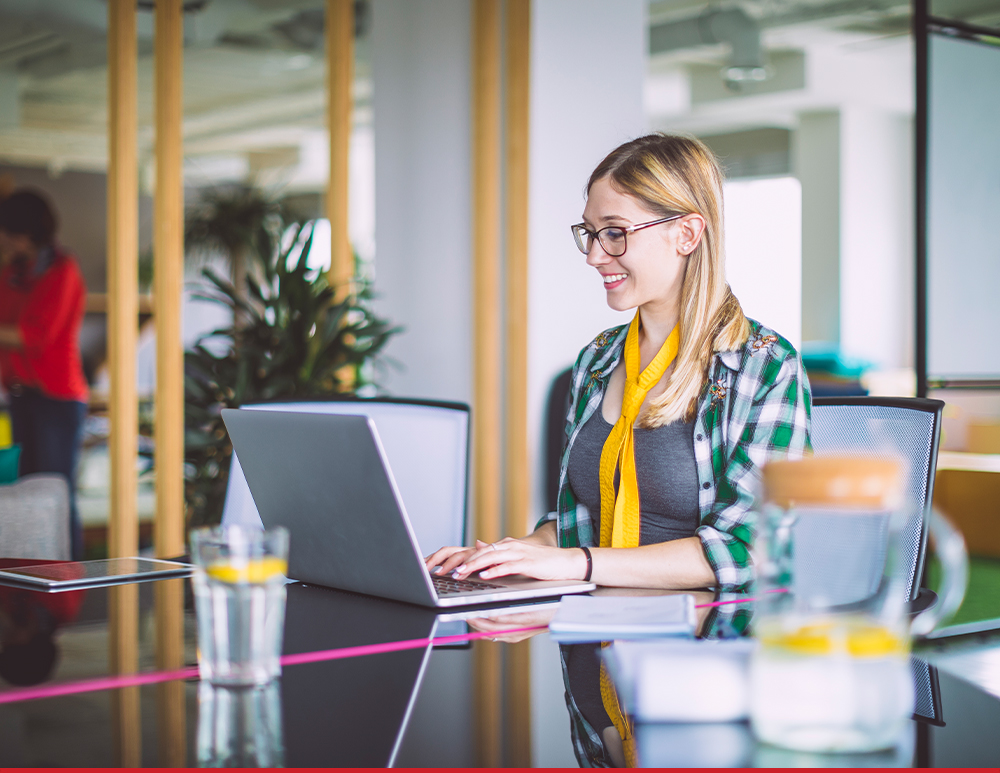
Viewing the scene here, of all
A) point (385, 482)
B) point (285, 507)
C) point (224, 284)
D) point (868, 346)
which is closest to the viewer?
point (385, 482)

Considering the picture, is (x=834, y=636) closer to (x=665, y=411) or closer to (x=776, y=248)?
(x=665, y=411)

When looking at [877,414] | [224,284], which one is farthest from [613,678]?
[224,284]

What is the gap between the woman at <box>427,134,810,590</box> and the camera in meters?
1.58

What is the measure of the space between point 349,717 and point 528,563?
604 millimetres

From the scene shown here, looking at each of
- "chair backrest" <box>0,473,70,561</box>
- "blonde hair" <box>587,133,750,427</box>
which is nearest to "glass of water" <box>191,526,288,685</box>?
"blonde hair" <box>587,133,750,427</box>

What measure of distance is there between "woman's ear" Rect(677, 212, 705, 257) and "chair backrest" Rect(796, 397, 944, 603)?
38 cm

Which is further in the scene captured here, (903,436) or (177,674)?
(903,436)

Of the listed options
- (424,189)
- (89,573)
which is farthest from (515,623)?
(424,189)

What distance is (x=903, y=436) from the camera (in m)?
1.81

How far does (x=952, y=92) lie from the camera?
4316mm

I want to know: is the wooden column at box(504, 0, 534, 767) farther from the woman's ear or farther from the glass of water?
the glass of water

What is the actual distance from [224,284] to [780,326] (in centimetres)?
799

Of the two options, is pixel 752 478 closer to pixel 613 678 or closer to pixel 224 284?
pixel 613 678

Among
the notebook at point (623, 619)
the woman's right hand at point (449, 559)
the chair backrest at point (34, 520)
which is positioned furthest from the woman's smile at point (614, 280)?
the chair backrest at point (34, 520)
